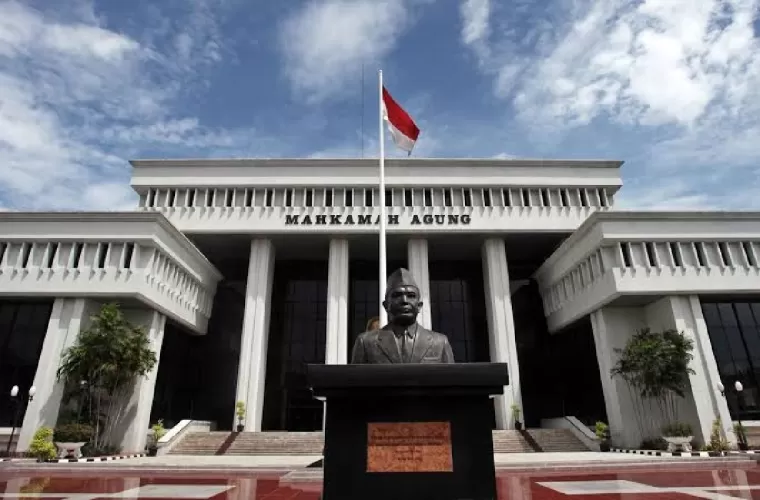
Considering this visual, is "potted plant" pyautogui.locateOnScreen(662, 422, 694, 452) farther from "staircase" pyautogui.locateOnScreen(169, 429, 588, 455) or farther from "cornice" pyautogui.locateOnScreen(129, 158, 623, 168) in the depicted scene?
"cornice" pyautogui.locateOnScreen(129, 158, 623, 168)

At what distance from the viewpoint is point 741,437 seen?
2562 centimetres

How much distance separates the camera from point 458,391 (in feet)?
20.7

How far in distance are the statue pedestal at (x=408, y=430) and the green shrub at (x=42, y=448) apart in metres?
23.3

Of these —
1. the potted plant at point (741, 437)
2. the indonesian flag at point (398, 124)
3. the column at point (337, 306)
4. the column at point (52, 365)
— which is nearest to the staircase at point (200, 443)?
the column at point (52, 365)

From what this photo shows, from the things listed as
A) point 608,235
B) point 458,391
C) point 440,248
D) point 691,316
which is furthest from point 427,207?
point 458,391

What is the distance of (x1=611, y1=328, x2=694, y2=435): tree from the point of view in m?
25.9

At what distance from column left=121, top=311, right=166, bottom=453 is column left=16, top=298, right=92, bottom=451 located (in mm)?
3485

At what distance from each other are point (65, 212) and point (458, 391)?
32115 mm

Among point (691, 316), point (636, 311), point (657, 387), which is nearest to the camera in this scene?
point (657, 387)

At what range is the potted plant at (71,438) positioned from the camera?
78.0 ft

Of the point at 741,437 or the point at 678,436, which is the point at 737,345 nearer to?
the point at 741,437

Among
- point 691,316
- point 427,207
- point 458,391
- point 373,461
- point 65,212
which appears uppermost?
point 427,207

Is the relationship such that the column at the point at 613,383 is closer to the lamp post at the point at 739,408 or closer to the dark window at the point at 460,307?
the lamp post at the point at 739,408

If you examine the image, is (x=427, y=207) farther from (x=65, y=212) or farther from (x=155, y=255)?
(x=65, y=212)
